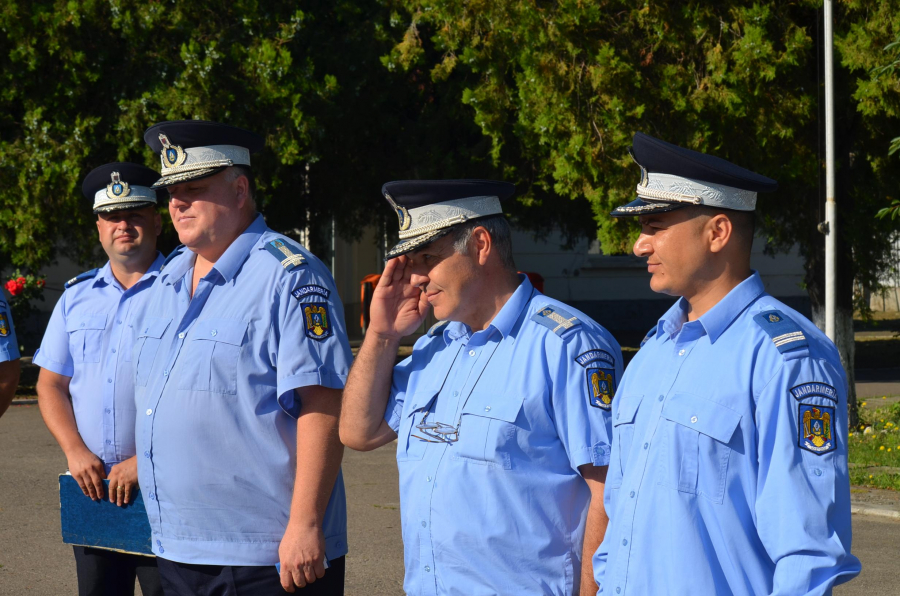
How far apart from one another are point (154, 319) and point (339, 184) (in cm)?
1258

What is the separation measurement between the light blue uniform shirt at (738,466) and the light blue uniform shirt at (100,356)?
84.0 inches

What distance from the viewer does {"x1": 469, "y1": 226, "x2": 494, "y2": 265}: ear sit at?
2912 mm

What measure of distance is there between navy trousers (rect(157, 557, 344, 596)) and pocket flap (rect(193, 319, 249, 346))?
2.28 feet

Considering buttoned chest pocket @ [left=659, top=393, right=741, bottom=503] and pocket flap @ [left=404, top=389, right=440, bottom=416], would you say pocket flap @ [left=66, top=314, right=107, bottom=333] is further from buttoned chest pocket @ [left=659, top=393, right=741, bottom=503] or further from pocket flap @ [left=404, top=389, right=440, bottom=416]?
buttoned chest pocket @ [left=659, top=393, right=741, bottom=503]

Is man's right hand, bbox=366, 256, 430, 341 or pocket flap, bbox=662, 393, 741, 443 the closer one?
pocket flap, bbox=662, 393, 741, 443

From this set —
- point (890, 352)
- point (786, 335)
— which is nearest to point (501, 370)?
point (786, 335)

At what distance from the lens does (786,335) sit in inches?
89.4

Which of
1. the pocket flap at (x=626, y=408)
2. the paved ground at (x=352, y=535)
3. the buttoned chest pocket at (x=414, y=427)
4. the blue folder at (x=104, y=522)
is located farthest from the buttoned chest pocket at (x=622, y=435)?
the paved ground at (x=352, y=535)

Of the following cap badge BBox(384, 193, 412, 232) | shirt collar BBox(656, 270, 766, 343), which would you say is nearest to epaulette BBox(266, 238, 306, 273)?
cap badge BBox(384, 193, 412, 232)

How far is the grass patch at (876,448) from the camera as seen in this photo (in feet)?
28.9

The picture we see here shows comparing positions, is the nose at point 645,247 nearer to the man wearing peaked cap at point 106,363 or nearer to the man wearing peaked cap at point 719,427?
the man wearing peaked cap at point 719,427

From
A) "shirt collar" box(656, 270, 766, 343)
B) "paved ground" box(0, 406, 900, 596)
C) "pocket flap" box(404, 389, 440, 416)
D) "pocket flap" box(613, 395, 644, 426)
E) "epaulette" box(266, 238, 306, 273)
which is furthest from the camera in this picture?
"paved ground" box(0, 406, 900, 596)

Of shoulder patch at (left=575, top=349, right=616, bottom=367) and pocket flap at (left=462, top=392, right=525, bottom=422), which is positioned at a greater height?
shoulder patch at (left=575, top=349, right=616, bottom=367)

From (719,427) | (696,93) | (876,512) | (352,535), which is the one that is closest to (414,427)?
(719,427)
